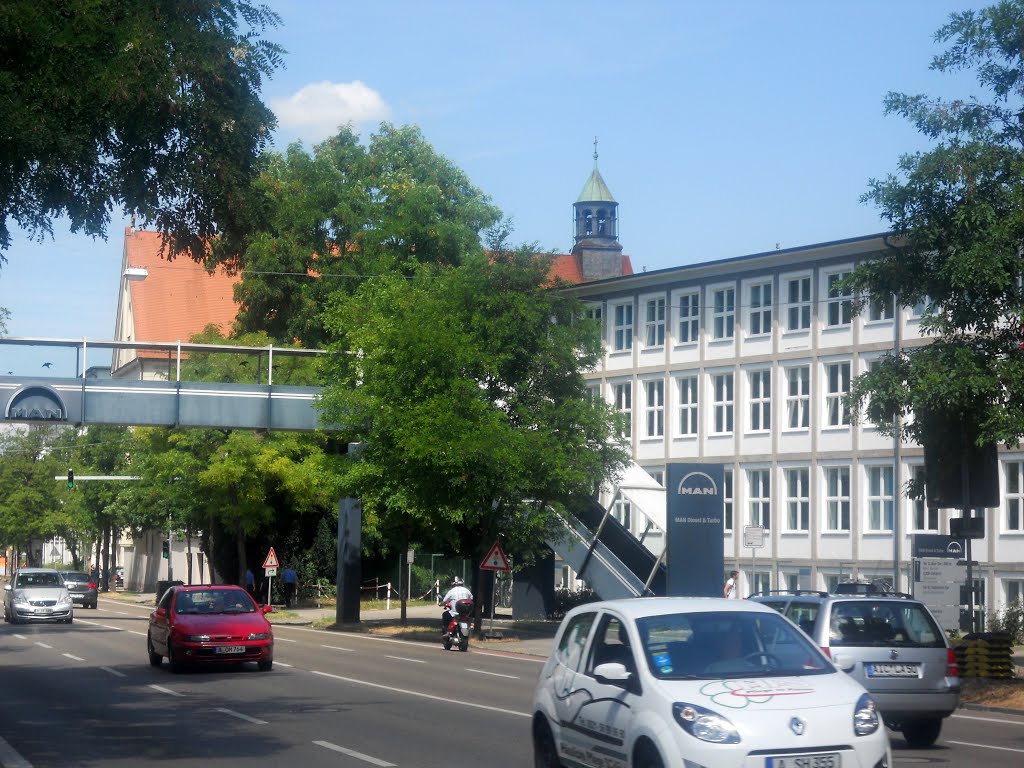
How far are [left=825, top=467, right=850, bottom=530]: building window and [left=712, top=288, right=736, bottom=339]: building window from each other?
22.2 feet

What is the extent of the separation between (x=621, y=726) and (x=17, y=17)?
21.2 feet

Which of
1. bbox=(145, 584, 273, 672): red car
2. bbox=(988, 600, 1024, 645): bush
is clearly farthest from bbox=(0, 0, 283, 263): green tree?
bbox=(988, 600, 1024, 645): bush

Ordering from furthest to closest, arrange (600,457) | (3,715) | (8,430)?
(8,430) → (600,457) → (3,715)

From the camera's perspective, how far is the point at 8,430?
334 feet

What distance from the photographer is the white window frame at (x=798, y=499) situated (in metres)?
52.3

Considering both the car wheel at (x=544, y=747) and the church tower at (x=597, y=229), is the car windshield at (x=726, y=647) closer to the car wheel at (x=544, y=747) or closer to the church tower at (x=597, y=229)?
the car wheel at (x=544, y=747)

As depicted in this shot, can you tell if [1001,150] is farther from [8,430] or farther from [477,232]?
[8,430]

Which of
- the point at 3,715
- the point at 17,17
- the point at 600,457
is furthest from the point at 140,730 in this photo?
the point at 600,457

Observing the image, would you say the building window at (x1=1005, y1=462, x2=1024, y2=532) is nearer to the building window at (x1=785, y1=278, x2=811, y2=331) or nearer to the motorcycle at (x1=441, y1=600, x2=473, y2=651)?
the building window at (x1=785, y1=278, x2=811, y2=331)

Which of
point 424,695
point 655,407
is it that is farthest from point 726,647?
point 655,407

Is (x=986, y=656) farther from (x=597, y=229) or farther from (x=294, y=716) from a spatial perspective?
(x=597, y=229)

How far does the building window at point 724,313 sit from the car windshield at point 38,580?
82.6 ft

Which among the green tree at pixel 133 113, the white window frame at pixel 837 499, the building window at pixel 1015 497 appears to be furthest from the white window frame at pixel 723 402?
the green tree at pixel 133 113

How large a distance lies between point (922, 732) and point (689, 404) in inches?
1645
